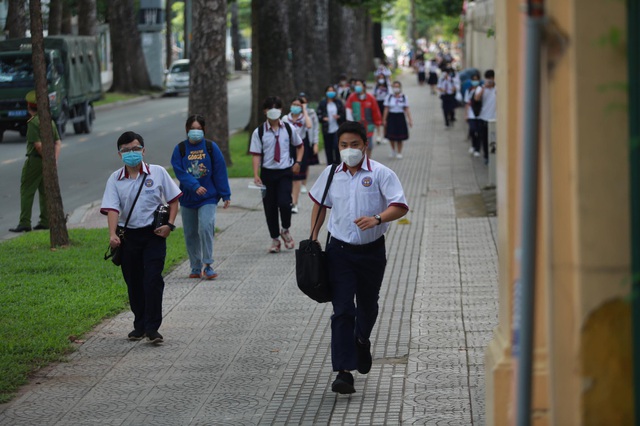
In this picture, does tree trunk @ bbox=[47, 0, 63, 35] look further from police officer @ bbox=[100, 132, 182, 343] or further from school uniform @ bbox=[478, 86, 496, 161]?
police officer @ bbox=[100, 132, 182, 343]

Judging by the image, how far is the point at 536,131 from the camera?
4.00m

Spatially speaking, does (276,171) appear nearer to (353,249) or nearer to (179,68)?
(353,249)

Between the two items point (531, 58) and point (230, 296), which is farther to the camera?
point (230, 296)

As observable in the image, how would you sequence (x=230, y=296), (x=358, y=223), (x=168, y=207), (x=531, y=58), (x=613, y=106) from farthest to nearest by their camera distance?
(x=230, y=296) < (x=168, y=207) < (x=358, y=223) < (x=613, y=106) < (x=531, y=58)

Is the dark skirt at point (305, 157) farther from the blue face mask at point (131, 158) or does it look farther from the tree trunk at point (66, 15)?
the tree trunk at point (66, 15)

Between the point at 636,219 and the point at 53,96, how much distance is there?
94.2ft

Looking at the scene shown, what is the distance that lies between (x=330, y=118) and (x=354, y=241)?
48.2ft

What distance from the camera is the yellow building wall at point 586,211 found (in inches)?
177

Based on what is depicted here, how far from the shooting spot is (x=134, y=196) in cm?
945

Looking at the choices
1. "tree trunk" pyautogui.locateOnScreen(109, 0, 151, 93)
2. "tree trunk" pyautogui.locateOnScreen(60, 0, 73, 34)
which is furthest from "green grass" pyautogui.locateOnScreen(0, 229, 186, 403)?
"tree trunk" pyautogui.locateOnScreen(60, 0, 73, 34)

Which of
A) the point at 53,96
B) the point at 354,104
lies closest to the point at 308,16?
the point at 53,96

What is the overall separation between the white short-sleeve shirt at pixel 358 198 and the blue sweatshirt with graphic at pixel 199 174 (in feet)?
13.2

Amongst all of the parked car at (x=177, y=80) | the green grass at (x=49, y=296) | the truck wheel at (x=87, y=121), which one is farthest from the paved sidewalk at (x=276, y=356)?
the parked car at (x=177, y=80)

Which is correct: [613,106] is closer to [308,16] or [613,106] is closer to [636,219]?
[636,219]
